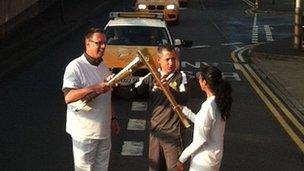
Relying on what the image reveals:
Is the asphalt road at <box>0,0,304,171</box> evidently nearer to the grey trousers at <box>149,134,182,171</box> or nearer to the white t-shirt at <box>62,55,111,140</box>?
the grey trousers at <box>149,134,182,171</box>

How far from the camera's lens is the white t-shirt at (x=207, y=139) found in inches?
246

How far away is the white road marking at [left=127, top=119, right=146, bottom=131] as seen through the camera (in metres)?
12.0

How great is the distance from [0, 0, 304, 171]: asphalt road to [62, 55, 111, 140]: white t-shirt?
2.48 metres

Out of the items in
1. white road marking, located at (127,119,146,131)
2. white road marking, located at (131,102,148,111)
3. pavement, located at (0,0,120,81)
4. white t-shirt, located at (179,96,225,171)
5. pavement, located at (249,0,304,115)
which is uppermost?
white t-shirt, located at (179,96,225,171)

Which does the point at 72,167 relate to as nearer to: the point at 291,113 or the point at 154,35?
the point at 291,113

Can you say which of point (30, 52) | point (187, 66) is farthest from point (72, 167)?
point (30, 52)

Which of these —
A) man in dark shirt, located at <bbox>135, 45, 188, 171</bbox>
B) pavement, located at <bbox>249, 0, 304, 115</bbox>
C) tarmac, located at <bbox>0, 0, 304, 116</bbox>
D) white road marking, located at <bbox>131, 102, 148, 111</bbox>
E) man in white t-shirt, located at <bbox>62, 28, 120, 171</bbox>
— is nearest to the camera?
man in white t-shirt, located at <bbox>62, 28, 120, 171</bbox>

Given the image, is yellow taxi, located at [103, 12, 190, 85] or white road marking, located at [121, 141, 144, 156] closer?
white road marking, located at [121, 141, 144, 156]

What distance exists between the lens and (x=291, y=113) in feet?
44.9

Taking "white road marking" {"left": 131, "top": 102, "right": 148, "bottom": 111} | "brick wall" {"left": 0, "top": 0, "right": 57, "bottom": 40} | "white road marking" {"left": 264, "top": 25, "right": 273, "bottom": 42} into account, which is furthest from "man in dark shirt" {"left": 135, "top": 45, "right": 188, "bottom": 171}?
"white road marking" {"left": 264, "top": 25, "right": 273, "bottom": 42}

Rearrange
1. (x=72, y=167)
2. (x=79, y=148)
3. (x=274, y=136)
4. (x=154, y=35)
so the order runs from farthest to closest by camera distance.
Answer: (x=154, y=35)
(x=274, y=136)
(x=72, y=167)
(x=79, y=148)

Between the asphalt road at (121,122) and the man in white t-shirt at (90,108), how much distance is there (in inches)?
90.6

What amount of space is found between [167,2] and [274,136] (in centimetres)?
2403

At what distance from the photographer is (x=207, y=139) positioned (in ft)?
20.7
